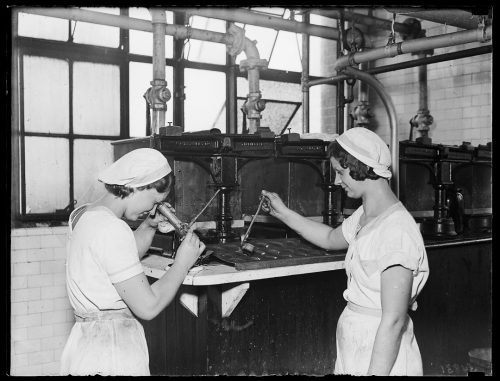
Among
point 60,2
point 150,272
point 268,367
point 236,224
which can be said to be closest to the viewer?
point 60,2

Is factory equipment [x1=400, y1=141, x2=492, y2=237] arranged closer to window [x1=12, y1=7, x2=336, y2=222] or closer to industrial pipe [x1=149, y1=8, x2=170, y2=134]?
industrial pipe [x1=149, y1=8, x2=170, y2=134]

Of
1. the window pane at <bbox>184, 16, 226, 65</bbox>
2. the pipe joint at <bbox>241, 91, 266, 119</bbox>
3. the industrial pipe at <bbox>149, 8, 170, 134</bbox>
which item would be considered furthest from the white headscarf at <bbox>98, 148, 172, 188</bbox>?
the window pane at <bbox>184, 16, 226, 65</bbox>

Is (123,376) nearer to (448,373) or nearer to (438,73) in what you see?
(448,373)

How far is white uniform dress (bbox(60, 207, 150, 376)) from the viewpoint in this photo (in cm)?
217

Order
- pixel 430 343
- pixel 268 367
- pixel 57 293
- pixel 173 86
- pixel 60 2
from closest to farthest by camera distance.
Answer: pixel 60 2, pixel 268 367, pixel 430 343, pixel 57 293, pixel 173 86

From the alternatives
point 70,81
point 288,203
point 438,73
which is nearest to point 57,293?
point 70,81

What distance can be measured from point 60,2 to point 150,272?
172 cm

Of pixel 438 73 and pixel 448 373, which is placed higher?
pixel 438 73

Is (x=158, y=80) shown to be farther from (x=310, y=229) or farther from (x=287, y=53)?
(x=287, y=53)

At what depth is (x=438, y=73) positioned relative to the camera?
22.1ft

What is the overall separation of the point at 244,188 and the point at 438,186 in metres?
1.91

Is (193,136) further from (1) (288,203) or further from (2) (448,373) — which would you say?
(2) (448,373)

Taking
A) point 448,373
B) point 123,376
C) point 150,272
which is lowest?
point 448,373

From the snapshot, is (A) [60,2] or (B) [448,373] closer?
(A) [60,2]
